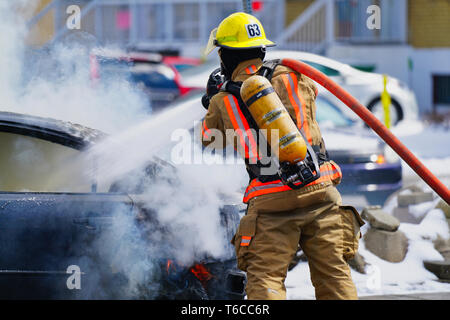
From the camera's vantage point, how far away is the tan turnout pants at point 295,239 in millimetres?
3486

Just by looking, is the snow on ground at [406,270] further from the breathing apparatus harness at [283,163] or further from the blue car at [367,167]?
the breathing apparatus harness at [283,163]

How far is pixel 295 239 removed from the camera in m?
3.57

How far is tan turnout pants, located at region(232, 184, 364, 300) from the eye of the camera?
349 cm

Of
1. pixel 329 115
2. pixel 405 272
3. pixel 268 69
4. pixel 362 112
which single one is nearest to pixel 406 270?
pixel 405 272

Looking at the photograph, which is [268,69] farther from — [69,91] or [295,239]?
[69,91]

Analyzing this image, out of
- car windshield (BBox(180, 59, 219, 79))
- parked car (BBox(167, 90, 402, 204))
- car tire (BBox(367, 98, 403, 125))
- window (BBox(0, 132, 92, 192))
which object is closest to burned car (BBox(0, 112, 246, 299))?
window (BBox(0, 132, 92, 192))

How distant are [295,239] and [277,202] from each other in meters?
0.21

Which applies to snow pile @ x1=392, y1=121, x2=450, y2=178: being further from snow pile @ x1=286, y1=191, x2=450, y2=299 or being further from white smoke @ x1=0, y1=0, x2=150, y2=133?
white smoke @ x1=0, y1=0, x2=150, y2=133

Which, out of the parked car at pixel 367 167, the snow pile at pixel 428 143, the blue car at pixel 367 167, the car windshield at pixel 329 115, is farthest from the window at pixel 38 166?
the snow pile at pixel 428 143

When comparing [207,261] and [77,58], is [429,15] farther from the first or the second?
[207,261]

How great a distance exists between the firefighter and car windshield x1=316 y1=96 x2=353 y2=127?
16.0ft

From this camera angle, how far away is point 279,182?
354 centimetres
